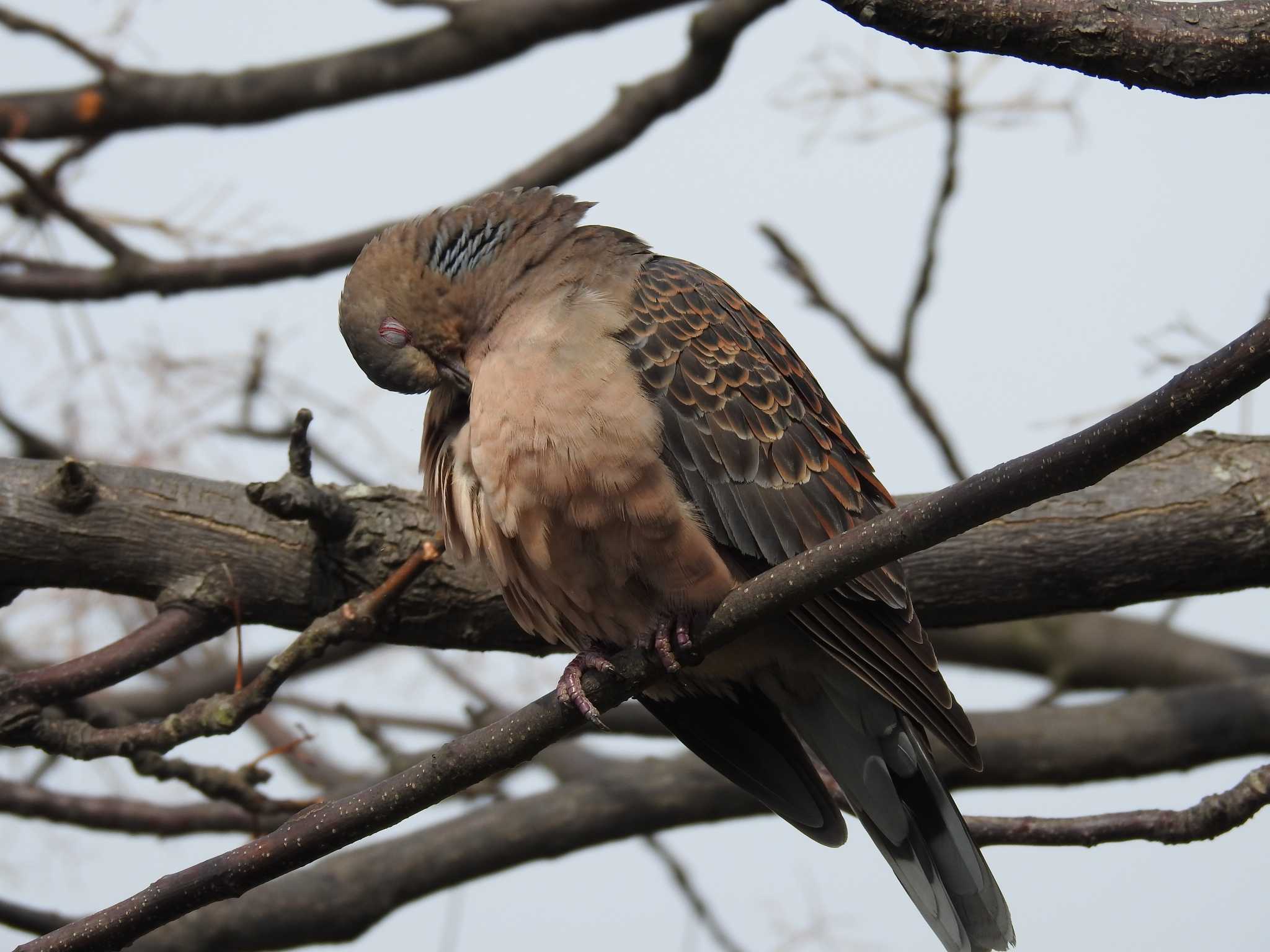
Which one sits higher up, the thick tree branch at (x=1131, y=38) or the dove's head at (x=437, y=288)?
the dove's head at (x=437, y=288)

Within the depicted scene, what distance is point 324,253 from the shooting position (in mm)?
5453

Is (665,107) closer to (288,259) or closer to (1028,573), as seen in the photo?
(288,259)

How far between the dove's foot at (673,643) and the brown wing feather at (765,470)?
0.25 meters

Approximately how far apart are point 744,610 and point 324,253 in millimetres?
3282

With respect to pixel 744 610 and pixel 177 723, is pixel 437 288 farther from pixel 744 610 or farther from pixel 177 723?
pixel 744 610

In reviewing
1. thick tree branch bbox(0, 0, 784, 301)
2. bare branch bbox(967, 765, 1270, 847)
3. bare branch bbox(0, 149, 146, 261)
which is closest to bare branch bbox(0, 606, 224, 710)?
bare branch bbox(0, 149, 146, 261)

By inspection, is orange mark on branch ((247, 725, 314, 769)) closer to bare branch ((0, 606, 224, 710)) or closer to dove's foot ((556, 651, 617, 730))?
bare branch ((0, 606, 224, 710))

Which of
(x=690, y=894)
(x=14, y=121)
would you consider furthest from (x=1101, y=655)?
(x=14, y=121)

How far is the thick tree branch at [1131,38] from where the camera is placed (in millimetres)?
2557

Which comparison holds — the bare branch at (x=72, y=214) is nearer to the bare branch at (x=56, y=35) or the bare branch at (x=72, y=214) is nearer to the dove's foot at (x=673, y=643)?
the bare branch at (x=56, y=35)

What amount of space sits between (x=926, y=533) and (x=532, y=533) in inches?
47.1

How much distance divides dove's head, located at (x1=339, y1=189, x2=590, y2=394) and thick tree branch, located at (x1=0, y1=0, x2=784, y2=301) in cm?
143

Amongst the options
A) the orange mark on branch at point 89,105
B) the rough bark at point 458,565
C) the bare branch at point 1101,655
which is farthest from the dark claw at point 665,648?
the orange mark on branch at point 89,105

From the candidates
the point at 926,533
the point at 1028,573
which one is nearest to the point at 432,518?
the point at 1028,573
